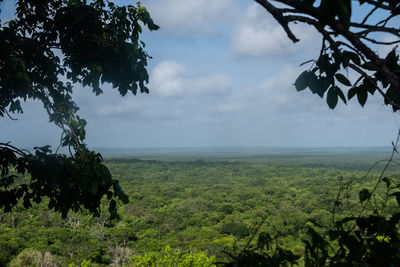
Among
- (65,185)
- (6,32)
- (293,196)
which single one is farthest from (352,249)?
(293,196)

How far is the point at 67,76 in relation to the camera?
419 cm

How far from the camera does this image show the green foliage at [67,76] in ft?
10.3

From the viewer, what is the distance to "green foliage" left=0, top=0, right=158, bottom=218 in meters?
3.13

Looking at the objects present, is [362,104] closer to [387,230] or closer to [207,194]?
[387,230]

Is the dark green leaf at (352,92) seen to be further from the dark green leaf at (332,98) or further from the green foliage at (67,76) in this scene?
the green foliage at (67,76)

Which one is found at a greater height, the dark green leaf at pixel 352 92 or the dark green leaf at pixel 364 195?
the dark green leaf at pixel 352 92

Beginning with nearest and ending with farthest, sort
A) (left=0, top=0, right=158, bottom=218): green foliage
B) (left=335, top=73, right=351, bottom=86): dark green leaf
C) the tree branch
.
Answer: the tree branch → (left=335, top=73, right=351, bottom=86): dark green leaf → (left=0, top=0, right=158, bottom=218): green foliage

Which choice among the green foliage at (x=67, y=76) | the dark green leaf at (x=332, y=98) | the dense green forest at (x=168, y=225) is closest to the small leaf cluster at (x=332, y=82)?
the dark green leaf at (x=332, y=98)

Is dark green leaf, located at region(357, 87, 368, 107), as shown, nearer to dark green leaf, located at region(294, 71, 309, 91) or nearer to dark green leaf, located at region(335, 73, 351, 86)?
dark green leaf, located at region(335, 73, 351, 86)

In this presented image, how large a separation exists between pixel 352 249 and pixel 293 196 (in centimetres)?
5779

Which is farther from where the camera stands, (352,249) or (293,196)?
(293,196)

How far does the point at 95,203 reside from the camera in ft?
10.9

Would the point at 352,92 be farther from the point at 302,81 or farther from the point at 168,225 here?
the point at 168,225

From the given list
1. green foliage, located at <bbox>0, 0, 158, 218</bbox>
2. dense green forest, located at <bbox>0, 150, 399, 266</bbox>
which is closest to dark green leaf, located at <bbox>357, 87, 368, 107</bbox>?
green foliage, located at <bbox>0, 0, 158, 218</bbox>
